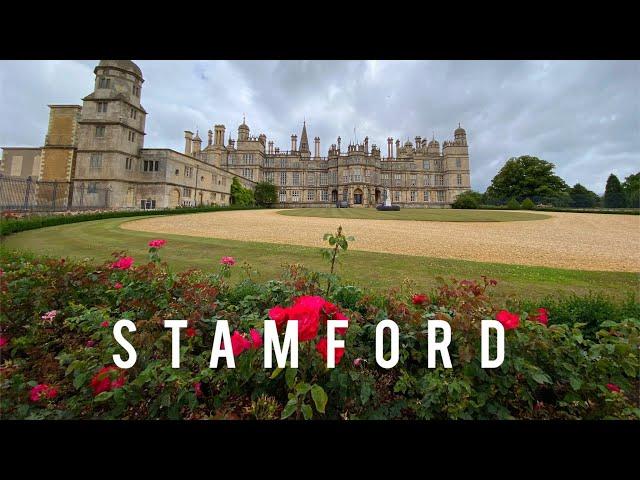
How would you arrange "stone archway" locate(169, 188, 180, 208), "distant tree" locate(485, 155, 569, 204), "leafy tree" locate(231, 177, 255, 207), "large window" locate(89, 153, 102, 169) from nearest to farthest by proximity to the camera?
1. "large window" locate(89, 153, 102, 169)
2. "stone archway" locate(169, 188, 180, 208)
3. "leafy tree" locate(231, 177, 255, 207)
4. "distant tree" locate(485, 155, 569, 204)

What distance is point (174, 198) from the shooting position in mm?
33375

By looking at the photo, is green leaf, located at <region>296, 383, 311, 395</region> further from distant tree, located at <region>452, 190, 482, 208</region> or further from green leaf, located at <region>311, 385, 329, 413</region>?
distant tree, located at <region>452, 190, 482, 208</region>

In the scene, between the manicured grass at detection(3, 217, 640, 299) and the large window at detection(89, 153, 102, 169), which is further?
the large window at detection(89, 153, 102, 169)

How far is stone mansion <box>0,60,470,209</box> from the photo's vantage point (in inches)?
1156

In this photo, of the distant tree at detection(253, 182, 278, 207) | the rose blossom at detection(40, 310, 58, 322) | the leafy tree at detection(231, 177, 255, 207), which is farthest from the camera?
the distant tree at detection(253, 182, 278, 207)

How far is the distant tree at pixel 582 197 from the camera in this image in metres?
47.8

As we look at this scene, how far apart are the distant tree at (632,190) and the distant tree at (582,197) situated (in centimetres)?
397

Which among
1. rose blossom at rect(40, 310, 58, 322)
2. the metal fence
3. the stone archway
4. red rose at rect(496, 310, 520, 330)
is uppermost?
the stone archway

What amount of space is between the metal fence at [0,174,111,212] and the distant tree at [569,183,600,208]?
66715 millimetres

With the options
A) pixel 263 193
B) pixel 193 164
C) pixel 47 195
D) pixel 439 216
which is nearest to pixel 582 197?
pixel 439 216

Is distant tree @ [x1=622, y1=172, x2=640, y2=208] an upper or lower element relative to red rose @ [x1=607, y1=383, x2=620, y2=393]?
upper

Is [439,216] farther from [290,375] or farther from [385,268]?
[290,375]

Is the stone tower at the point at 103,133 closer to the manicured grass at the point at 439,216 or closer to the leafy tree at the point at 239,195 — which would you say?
the leafy tree at the point at 239,195

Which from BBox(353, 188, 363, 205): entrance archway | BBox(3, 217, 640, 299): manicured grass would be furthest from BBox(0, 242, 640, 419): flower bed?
BBox(353, 188, 363, 205): entrance archway
